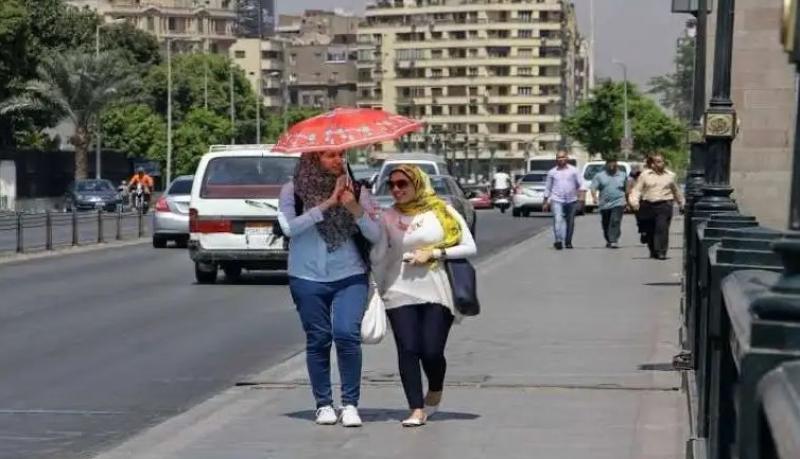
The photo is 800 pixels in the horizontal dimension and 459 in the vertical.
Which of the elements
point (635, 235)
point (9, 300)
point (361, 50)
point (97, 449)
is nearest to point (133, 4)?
point (361, 50)

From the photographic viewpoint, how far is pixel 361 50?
189 meters

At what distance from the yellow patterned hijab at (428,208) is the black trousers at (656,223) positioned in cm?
1758

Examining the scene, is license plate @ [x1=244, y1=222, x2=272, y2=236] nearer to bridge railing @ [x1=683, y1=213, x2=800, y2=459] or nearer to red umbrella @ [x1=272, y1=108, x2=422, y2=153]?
red umbrella @ [x1=272, y1=108, x2=422, y2=153]

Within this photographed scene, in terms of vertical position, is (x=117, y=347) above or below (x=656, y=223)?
below

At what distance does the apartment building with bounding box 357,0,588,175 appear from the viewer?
177m

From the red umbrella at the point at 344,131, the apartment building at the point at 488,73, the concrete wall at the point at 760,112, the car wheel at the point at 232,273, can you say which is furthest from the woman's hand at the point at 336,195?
the apartment building at the point at 488,73

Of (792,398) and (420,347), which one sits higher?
(792,398)

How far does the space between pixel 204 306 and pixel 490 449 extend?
11215mm

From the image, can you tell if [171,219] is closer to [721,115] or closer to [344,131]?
[721,115]

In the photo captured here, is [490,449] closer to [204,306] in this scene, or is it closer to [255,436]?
[255,436]

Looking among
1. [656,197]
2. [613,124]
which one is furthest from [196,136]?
[656,197]

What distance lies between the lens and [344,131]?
10.6m

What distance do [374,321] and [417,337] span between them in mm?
272

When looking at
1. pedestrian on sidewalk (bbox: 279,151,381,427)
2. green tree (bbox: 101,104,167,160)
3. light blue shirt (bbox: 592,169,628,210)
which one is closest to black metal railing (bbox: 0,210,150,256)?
light blue shirt (bbox: 592,169,628,210)
